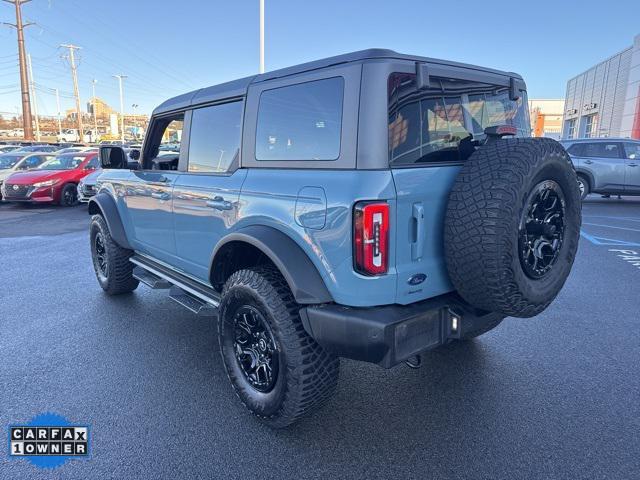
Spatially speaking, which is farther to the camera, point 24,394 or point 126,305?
point 126,305

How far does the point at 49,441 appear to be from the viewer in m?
2.48

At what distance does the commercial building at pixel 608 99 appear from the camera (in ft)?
94.6

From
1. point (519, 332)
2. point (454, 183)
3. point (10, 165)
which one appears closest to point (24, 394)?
point (454, 183)

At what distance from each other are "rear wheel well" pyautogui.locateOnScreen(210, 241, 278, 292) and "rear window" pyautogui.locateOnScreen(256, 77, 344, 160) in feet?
2.02

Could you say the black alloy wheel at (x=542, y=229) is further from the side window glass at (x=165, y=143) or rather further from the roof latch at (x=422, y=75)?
the side window glass at (x=165, y=143)

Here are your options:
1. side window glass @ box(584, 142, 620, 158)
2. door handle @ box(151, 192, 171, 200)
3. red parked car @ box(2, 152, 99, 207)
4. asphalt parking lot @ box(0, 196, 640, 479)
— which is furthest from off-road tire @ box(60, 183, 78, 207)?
side window glass @ box(584, 142, 620, 158)

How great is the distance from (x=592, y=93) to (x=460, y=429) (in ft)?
150

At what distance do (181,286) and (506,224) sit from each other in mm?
2559

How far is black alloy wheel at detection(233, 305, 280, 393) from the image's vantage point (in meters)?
2.56

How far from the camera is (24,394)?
9.63 feet

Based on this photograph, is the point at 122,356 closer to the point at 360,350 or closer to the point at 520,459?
the point at 360,350

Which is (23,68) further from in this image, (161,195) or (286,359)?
(286,359)

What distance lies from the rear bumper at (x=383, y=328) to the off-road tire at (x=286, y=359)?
13 cm

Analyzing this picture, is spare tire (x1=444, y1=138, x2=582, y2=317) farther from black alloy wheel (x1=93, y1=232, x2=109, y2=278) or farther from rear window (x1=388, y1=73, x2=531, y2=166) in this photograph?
black alloy wheel (x1=93, y1=232, x2=109, y2=278)
